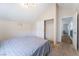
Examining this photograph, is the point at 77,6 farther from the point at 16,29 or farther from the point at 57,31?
the point at 16,29

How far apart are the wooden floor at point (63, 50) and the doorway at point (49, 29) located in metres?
0.13

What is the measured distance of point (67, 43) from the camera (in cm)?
119

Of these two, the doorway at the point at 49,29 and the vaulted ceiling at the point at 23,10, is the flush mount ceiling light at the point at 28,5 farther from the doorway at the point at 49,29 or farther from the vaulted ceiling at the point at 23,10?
the doorway at the point at 49,29

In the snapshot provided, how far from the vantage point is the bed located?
3.58 ft

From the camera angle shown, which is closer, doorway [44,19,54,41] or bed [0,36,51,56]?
bed [0,36,51,56]

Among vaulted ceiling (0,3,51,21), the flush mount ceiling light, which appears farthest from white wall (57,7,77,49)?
the flush mount ceiling light

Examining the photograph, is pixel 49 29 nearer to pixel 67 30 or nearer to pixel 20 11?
pixel 67 30

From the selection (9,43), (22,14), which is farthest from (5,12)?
(9,43)

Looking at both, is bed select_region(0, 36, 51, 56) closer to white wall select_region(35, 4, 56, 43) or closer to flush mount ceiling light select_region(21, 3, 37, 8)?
white wall select_region(35, 4, 56, 43)

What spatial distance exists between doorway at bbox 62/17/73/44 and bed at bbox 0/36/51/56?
221 millimetres

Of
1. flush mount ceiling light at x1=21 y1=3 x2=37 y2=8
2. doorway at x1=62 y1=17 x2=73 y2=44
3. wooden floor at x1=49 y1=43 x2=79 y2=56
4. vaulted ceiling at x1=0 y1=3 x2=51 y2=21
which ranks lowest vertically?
wooden floor at x1=49 y1=43 x2=79 y2=56

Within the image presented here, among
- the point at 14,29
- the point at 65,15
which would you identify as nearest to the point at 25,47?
the point at 14,29

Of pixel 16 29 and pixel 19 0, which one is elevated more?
pixel 19 0

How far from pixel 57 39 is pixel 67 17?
30cm
